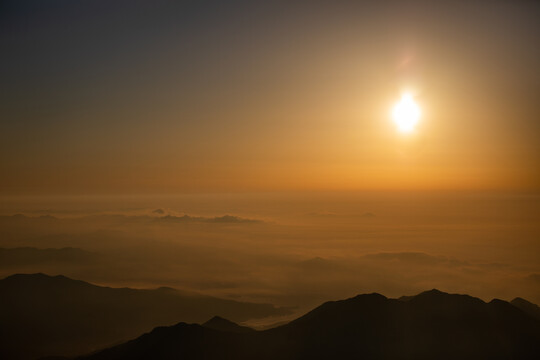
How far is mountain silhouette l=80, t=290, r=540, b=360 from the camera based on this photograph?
8609mm

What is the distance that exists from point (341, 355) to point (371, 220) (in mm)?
3944

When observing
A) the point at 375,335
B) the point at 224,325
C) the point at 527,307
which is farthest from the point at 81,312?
the point at 527,307

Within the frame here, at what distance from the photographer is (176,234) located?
35.0ft

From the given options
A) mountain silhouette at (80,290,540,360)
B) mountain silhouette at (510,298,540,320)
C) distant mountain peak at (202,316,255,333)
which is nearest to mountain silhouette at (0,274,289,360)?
distant mountain peak at (202,316,255,333)

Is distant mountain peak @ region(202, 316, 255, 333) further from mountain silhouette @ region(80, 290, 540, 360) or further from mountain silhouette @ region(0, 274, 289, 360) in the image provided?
mountain silhouette @ region(0, 274, 289, 360)

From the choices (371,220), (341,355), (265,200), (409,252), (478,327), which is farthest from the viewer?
(265,200)

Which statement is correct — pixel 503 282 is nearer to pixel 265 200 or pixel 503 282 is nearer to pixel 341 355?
pixel 341 355

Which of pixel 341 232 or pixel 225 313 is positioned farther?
A: pixel 341 232

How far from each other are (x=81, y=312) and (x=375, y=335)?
7619mm

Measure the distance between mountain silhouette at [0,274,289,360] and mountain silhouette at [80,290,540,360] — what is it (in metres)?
0.38

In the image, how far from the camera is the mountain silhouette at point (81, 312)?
8633mm

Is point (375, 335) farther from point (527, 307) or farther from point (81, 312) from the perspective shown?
point (81, 312)

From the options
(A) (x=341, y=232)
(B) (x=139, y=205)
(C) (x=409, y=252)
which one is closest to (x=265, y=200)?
(A) (x=341, y=232)

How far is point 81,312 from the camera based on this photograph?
31.7 ft
